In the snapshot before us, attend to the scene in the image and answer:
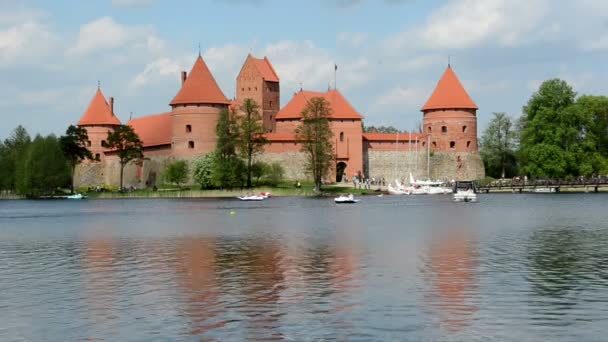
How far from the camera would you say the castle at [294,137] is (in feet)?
237

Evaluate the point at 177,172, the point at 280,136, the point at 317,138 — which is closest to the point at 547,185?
the point at 317,138

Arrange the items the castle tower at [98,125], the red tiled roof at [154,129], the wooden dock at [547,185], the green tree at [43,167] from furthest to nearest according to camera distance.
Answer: the castle tower at [98,125] → the red tiled roof at [154,129] → the green tree at [43,167] → the wooden dock at [547,185]

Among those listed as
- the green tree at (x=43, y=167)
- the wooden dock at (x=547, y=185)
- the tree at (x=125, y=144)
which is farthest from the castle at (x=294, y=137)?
the green tree at (x=43, y=167)

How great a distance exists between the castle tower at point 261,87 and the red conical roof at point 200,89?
24.3 feet

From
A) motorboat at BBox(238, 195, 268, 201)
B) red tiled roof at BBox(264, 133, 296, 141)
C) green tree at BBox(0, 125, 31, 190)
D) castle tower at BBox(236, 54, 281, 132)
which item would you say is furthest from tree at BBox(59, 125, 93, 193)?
motorboat at BBox(238, 195, 268, 201)

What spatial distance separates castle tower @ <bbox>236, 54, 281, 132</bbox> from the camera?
79938mm

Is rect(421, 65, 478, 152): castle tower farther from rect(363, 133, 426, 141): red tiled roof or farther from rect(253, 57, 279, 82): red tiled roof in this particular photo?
rect(253, 57, 279, 82): red tiled roof

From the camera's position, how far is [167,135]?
78562 mm

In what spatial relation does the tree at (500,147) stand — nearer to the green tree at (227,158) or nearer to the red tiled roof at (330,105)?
the red tiled roof at (330,105)

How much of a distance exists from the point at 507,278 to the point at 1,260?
12.6m

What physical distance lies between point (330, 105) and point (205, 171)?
13440 mm

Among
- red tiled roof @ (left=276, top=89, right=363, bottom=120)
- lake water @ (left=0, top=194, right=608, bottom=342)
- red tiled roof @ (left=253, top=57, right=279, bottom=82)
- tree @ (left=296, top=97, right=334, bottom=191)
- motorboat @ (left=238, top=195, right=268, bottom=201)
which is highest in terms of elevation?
red tiled roof @ (left=253, top=57, right=279, bottom=82)

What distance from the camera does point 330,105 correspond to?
74688 millimetres

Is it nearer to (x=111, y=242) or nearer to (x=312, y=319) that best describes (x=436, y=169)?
(x=111, y=242)
